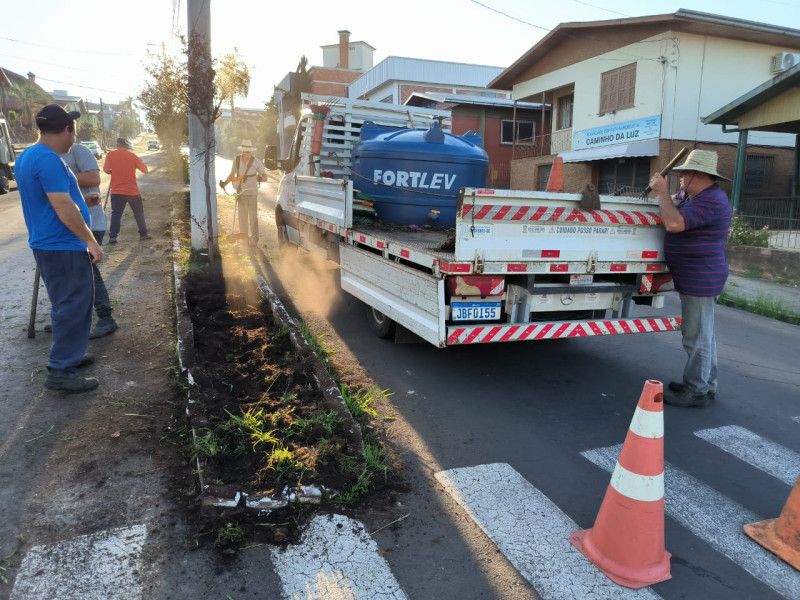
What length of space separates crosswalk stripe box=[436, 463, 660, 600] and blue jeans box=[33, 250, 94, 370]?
3034 millimetres

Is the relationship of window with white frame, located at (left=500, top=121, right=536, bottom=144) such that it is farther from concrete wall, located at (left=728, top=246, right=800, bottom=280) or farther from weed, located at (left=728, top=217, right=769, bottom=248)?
concrete wall, located at (left=728, top=246, right=800, bottom=280)

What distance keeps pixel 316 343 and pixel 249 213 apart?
22.1ft

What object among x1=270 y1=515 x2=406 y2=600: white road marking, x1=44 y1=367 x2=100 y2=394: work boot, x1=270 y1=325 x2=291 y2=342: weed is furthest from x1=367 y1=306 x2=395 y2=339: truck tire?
x1=270 y1=515 x2=406 y2=600: white road marking

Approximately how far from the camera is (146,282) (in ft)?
26.0

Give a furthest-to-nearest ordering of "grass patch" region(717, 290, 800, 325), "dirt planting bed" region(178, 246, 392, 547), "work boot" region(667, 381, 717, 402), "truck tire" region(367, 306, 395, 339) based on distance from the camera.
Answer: "grass patch" region(717, 290, 800, 325), "truck tire" region(367, 306, 395, 339), "work boot" region(667, 381, 717, 402), "dirt planting bed" region(178, 246, 392, 547)

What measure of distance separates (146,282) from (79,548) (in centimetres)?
574

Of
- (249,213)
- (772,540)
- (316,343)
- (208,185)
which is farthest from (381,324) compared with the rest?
(249,213)

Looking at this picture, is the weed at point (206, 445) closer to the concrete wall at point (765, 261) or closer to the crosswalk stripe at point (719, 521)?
the crosswalk stripe at point (719, 521)

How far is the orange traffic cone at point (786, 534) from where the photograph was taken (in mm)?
2834

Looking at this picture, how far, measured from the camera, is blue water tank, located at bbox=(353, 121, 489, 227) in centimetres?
669

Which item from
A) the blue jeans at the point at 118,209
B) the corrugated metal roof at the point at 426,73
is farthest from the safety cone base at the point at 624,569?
the corrugated metal roof at the point at 426,73

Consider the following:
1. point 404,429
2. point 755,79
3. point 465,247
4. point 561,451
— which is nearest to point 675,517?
point 561,451

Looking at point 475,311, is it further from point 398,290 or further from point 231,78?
point 231,78

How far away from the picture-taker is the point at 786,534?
9.52ft
